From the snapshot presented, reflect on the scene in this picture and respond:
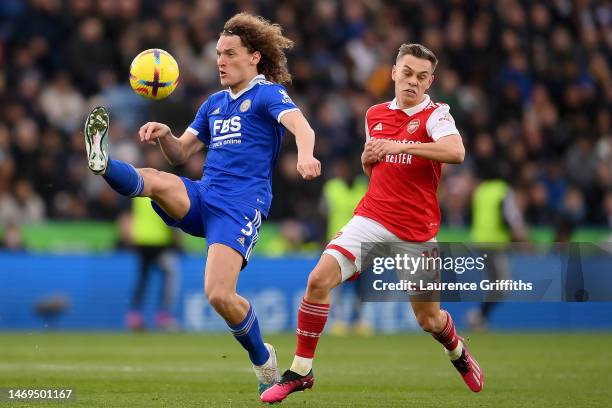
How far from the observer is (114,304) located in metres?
15.8

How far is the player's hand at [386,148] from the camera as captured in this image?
7305 millimetres

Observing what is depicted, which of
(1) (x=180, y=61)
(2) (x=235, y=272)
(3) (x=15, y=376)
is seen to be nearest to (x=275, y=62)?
(2) (x=235, y=272)

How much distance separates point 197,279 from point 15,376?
6879 mm

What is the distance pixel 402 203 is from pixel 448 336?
101 cm

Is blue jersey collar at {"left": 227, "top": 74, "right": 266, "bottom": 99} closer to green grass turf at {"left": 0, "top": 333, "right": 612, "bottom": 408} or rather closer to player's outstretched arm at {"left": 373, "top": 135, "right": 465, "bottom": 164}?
player's outstretched arm at {"left": 373, "top": 135, "right": 465, "bottom": 164}

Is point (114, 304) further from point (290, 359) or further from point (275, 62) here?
point (275, 62)

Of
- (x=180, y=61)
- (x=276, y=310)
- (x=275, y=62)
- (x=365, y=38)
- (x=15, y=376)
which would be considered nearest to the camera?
(x=275, y=62)

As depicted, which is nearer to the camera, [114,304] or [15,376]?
[15,376]

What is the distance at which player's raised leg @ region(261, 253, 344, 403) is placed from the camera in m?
7.49

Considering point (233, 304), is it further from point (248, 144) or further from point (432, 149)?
point (432, 149)

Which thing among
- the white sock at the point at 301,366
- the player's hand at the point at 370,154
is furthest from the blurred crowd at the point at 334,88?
the white sock at the point at 301,366

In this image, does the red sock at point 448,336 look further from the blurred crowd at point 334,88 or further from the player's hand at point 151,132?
the blurred crowd at point 334,88

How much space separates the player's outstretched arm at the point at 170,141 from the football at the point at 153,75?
0.29 meters

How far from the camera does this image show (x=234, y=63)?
784cm
